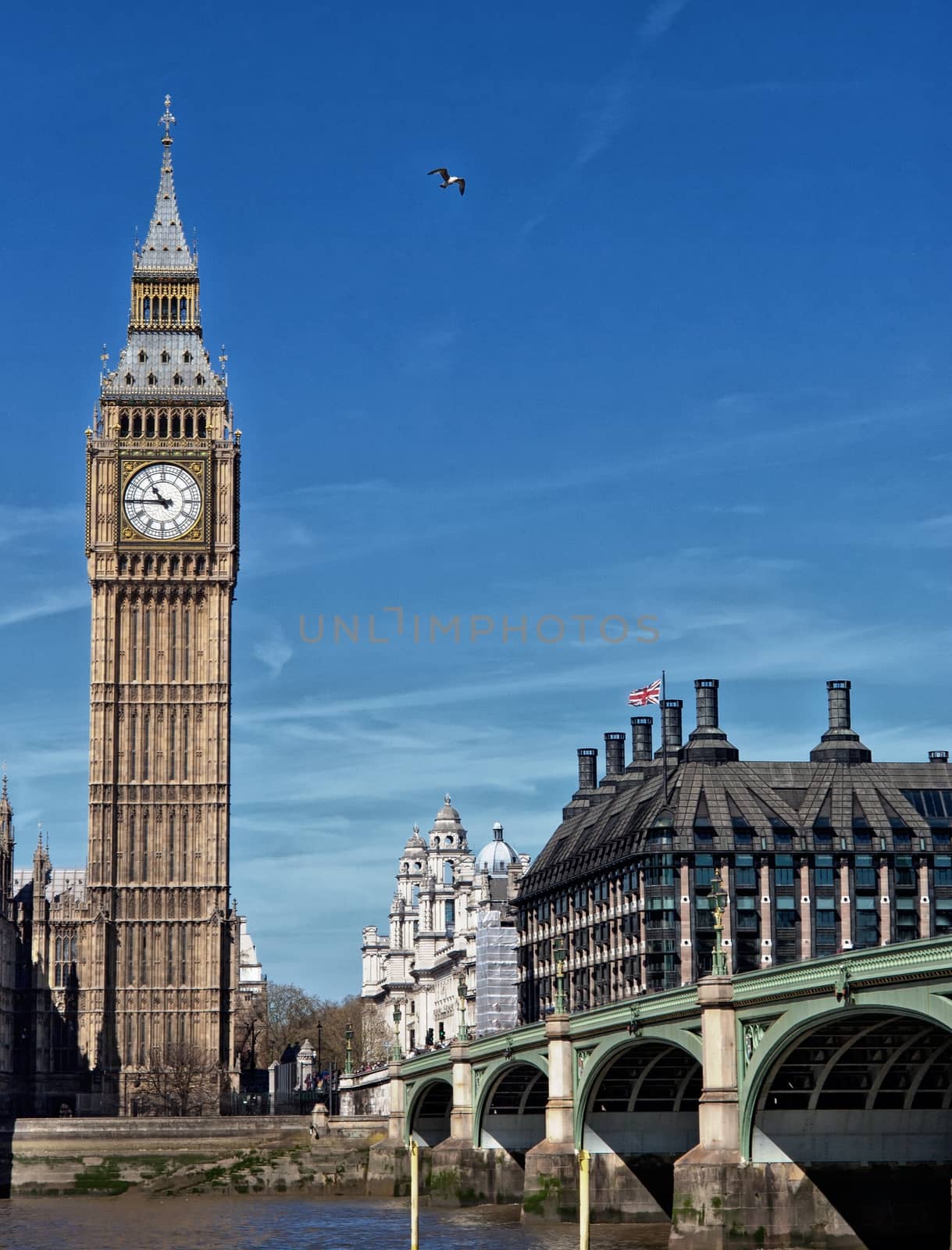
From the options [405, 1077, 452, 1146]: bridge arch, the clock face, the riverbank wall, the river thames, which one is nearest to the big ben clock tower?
the clock face

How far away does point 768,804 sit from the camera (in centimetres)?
15912

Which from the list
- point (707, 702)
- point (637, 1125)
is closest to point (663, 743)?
point (707, 702)

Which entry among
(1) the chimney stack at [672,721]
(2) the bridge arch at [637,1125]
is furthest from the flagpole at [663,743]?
(2) the bridge arch at [637,1125]

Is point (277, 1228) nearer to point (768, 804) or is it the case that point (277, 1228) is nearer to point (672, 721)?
point (768, 804)

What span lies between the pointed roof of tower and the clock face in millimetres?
18021

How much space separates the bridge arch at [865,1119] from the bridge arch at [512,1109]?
31.5 meters

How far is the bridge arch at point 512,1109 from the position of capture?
11662 cm

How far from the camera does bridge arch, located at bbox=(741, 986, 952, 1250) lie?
7994 centimetres

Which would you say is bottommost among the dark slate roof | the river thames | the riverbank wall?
the river thames

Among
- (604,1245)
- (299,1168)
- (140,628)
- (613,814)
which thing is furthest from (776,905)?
(604,1245)

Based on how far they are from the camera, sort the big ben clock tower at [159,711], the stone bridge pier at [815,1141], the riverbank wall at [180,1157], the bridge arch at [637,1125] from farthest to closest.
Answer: the big ben clock tower at [159,711] → the riverbank wall at [180,1157] → the bridge arch at [637,1125] → the stone bridge pier at [815,1141]

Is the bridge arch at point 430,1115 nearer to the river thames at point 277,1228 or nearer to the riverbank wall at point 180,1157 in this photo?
the riverbank wall at point 180,1157

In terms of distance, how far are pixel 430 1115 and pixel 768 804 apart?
34.2 m

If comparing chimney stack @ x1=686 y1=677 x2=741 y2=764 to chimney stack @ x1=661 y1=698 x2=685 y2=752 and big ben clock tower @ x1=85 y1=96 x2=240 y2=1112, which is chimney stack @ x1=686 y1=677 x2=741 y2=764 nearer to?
chimney stack @ x1=661 y1=698 x2=685 y2=752
